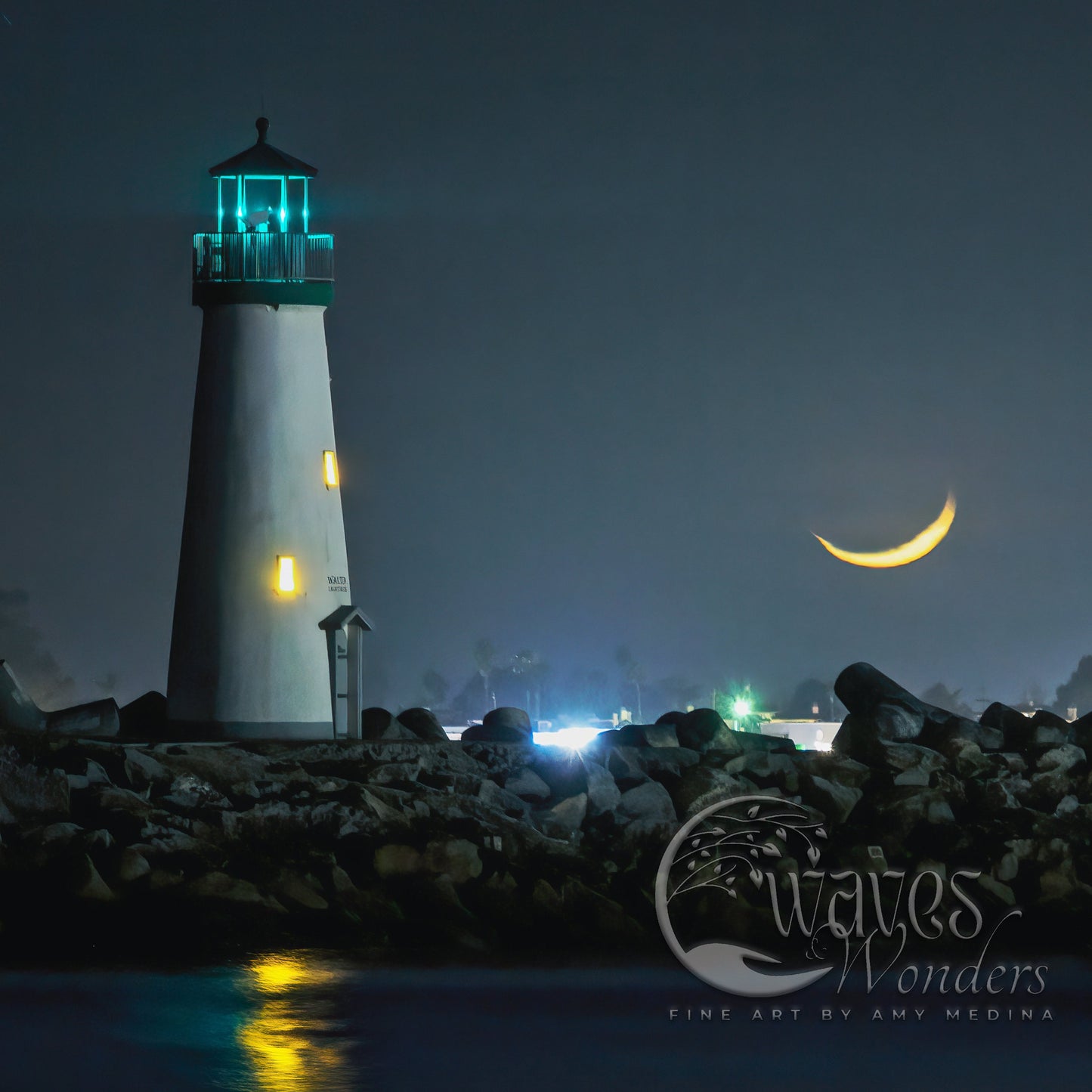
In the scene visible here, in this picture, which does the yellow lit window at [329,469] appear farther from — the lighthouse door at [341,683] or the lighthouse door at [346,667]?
the lighthouse door at [341,683]

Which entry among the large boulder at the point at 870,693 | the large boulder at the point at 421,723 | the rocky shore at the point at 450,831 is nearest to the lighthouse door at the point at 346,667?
the rocky shore at the point at 450,831

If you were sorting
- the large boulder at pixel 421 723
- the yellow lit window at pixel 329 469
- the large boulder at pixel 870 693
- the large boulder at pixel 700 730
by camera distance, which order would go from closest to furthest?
the yellow lit window at pixel 329 469, the large boulder at pixel 700 730, the large boulder at pixel 870 693, the large boulder at pixel 421 723

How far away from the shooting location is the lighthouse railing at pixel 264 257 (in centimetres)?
3547

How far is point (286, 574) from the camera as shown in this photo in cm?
3528

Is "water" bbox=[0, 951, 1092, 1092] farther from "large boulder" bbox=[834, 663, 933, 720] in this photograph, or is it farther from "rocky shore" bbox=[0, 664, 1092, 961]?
"large boulder" bbox=[834, 663, 933, 720]

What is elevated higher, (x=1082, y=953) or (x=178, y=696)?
(x=178, y=696)

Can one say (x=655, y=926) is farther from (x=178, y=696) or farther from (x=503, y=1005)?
(x=178, y=696)

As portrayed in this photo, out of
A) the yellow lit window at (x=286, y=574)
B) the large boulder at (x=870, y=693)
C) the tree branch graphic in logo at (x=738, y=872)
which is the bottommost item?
the tree branch graphic in logo at (x=738, y=872)

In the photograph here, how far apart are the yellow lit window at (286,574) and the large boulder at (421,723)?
4.95 meters

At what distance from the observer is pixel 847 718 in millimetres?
38219

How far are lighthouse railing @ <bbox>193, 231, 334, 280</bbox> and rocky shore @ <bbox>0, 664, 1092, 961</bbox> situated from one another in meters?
7.60

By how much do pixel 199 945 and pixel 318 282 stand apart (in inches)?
456

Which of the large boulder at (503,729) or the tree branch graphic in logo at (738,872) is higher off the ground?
the large boulder at (503,729)

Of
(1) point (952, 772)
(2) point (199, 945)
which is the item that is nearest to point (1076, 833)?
(1) point (952, 772)
